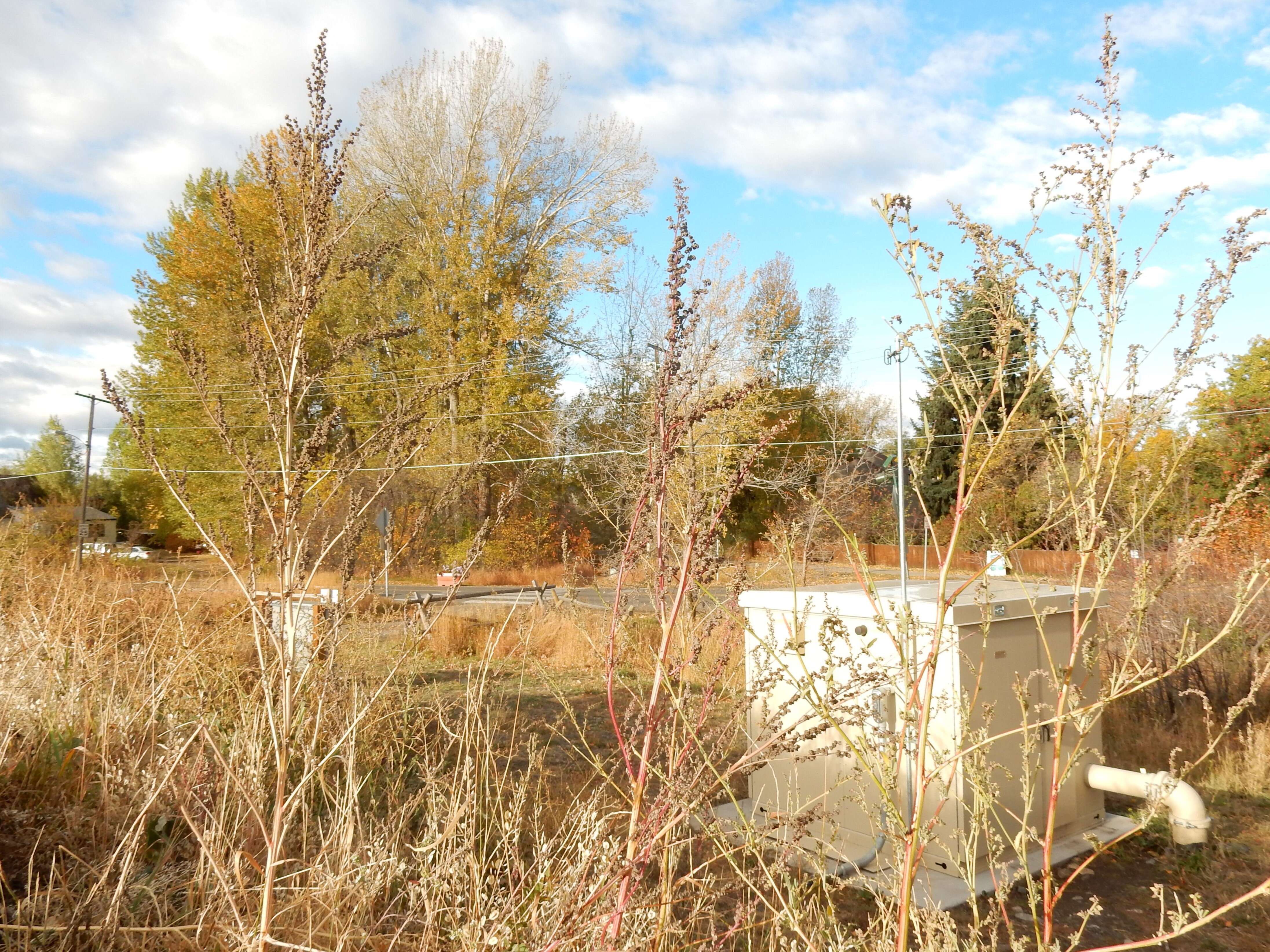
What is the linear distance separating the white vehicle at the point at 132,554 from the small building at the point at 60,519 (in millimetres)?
360

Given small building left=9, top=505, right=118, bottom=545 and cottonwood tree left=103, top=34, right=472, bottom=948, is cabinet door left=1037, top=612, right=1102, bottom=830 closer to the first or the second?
cottonwood tree left=103, top=34, right=472, bottom=948

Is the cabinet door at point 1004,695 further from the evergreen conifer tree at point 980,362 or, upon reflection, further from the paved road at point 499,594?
the paved road at point 499,594

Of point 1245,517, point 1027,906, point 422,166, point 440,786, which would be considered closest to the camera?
point 440,786

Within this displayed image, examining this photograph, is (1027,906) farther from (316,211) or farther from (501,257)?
(501,257)

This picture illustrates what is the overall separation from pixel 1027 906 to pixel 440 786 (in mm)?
2797

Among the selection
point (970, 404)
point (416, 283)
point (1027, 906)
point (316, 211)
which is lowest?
point (1027, 906)

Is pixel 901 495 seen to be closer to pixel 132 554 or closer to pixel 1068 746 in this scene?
pixel 1068 746

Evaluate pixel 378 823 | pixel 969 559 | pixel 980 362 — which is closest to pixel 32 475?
pixel 969 559

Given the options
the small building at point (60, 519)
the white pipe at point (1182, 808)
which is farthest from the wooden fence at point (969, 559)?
the small building at point (60, 519)

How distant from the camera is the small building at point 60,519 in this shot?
49.5 feet

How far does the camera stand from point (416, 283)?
72.9 feet

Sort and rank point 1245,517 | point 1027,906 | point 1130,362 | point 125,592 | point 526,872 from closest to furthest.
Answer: point 1130,362 → point 526,872 → point 1027,906 → point 125,592 → point 1245,517

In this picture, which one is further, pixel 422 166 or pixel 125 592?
pixel 422 166

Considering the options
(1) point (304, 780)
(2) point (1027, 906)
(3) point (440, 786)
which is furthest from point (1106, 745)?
(1) point (304, 780)
